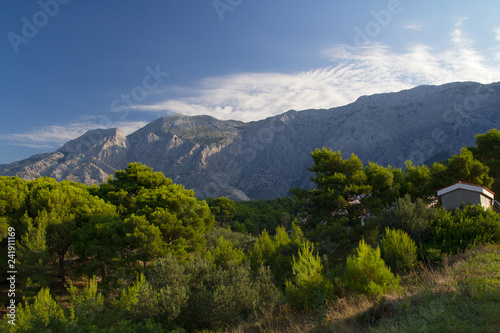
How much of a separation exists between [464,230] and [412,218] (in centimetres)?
181

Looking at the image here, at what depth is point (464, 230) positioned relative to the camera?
9.50 m

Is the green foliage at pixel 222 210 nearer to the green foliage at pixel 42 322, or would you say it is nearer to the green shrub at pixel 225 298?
the green shrub at pixel 225 298

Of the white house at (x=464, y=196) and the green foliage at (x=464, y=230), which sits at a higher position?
the white house at (x=464, y=196)

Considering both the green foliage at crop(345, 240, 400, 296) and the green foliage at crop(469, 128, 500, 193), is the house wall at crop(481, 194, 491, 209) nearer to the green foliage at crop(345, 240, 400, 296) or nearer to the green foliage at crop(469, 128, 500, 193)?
the green foliage at crop(469, 128, 500, 193)

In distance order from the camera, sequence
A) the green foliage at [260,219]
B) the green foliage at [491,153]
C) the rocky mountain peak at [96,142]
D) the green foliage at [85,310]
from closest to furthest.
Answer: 1. the green foliage at [85,310]
2. the green foliage at [491,153]
3. the green foliage at [260,219]
4. the rocky mountain peak at [96,142]

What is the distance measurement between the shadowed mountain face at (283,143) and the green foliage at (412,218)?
6690cm

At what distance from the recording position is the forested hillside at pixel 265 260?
5746 mm

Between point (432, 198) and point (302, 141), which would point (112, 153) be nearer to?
point (302, 141)

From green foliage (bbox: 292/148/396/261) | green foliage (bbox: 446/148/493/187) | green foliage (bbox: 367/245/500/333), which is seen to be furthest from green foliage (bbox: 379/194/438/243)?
green foliage (bbox: 446/148/493/187)

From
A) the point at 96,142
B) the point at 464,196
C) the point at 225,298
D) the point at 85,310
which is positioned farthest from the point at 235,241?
the point at 96,142

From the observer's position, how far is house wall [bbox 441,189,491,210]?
12922mm

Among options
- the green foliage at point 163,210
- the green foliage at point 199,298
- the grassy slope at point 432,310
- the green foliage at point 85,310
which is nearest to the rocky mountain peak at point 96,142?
the green foliage at point 163,210

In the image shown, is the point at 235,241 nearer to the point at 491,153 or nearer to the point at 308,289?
the point at 308,289

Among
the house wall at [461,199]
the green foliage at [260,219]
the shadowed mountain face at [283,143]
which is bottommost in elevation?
the green foliage at [260,219]
